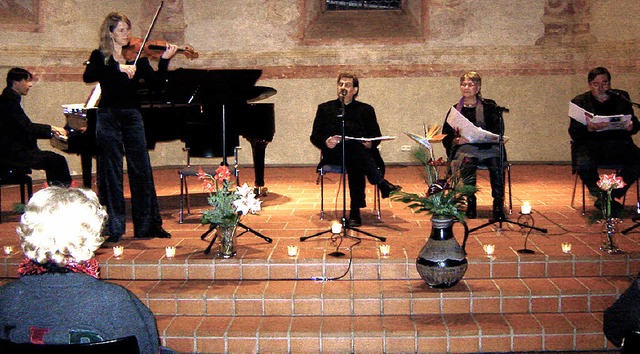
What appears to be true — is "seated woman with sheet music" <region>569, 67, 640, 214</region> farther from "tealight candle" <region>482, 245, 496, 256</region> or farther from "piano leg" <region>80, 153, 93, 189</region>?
"piano leg" <region>80, 153, 93, 189</region>

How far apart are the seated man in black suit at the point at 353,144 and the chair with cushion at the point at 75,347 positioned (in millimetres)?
3765

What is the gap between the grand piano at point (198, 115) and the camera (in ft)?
18.6

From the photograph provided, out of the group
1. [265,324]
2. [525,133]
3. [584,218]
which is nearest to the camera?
[265,324]

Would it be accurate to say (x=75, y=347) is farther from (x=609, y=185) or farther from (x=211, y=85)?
(x=211, y=85)

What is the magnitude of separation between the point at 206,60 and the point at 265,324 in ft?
22.0

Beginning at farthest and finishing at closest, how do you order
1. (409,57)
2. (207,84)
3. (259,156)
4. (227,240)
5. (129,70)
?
1. (409,57)
2. (259,156)
3. (207,84)
4. (129,70)
5. (227,240)

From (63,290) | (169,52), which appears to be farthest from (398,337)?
(169,52)

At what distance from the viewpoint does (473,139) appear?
225 inches

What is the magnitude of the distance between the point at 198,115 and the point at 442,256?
3.25 meters

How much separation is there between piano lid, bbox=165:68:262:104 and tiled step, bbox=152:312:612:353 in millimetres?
A: 2240

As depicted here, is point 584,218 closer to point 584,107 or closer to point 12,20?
point 584,107

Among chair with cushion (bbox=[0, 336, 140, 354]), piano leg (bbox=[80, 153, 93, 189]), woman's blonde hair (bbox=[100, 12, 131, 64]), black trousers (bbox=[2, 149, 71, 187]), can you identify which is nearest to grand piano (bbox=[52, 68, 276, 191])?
piano leg (bbox=[80, 153, 93, 189])

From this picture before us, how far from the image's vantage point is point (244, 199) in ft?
15.1

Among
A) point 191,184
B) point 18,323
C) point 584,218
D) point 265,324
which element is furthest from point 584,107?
point 18,323
